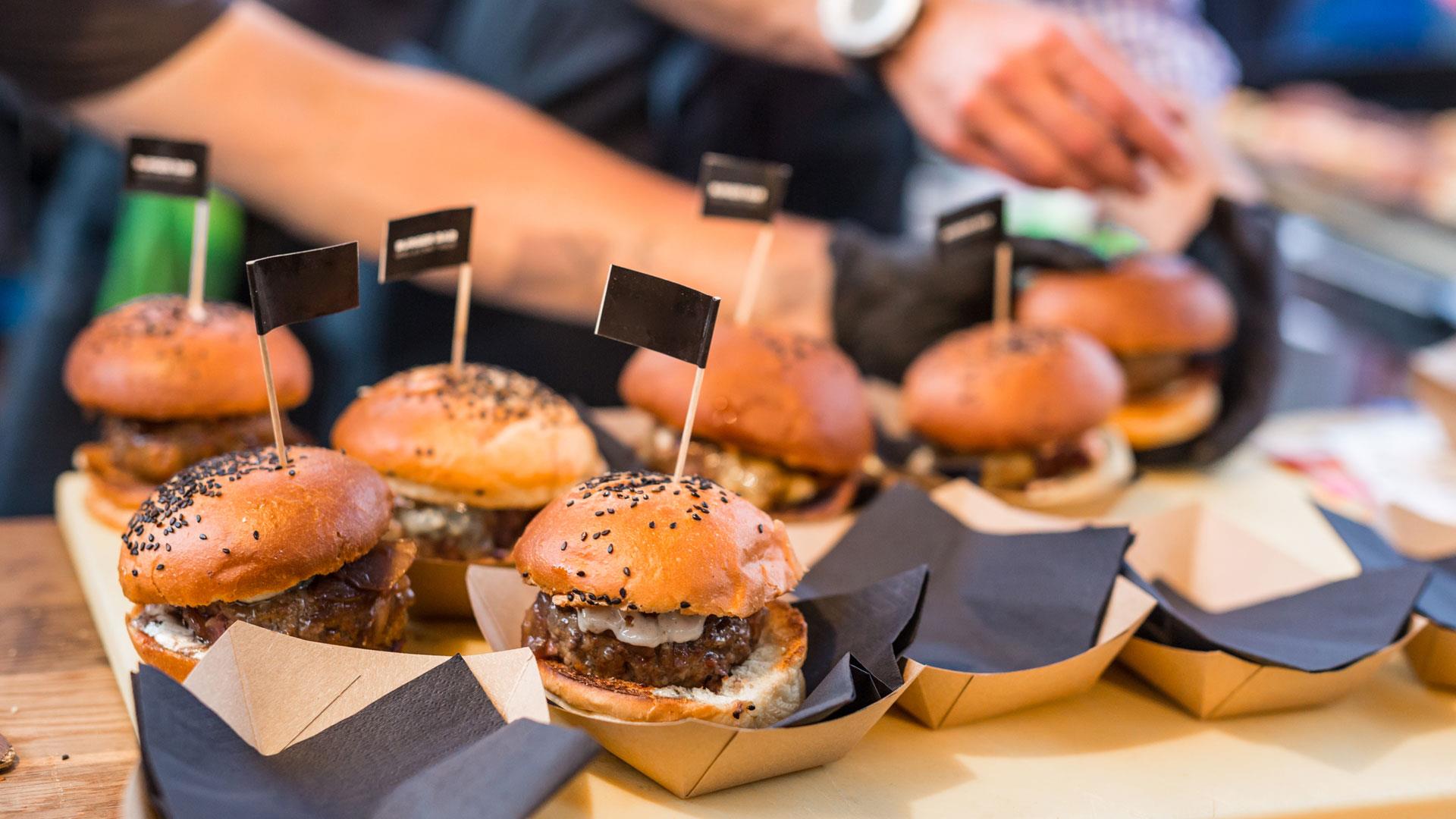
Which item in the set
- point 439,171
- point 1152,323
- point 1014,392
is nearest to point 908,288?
point 1014,392

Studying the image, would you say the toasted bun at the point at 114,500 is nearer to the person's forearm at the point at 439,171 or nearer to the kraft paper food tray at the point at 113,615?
the kraft paper food tray at the point at 113,615

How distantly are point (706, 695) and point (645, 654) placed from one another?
0.39ft

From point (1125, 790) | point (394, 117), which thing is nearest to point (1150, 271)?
point (1125, 790)

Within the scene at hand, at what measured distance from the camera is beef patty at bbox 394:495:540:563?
2.27 meters

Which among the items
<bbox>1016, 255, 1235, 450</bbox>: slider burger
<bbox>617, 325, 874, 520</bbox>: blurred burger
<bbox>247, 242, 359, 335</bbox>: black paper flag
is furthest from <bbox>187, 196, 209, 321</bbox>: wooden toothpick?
<bbox>1016, 255, 1235, 450</bbox>: slider burger

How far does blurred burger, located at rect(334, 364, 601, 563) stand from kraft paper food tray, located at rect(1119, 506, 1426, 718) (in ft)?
3.95

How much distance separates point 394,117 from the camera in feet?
11.0

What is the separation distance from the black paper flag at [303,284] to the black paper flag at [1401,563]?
2.03 m

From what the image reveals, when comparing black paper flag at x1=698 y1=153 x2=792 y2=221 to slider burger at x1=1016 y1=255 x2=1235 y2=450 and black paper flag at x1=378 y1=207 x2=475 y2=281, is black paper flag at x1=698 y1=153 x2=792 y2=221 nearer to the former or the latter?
black paper flag at x1=378 y1=207 x2=475 y2=281

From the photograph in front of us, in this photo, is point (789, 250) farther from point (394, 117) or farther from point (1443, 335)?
point (1443, 335)

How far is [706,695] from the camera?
1.78m

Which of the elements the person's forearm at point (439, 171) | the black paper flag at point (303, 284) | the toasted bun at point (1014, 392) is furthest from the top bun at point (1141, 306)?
the black paper flag at point (303, 284)

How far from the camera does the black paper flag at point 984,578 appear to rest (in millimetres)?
2098

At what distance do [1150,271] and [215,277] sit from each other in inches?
119
